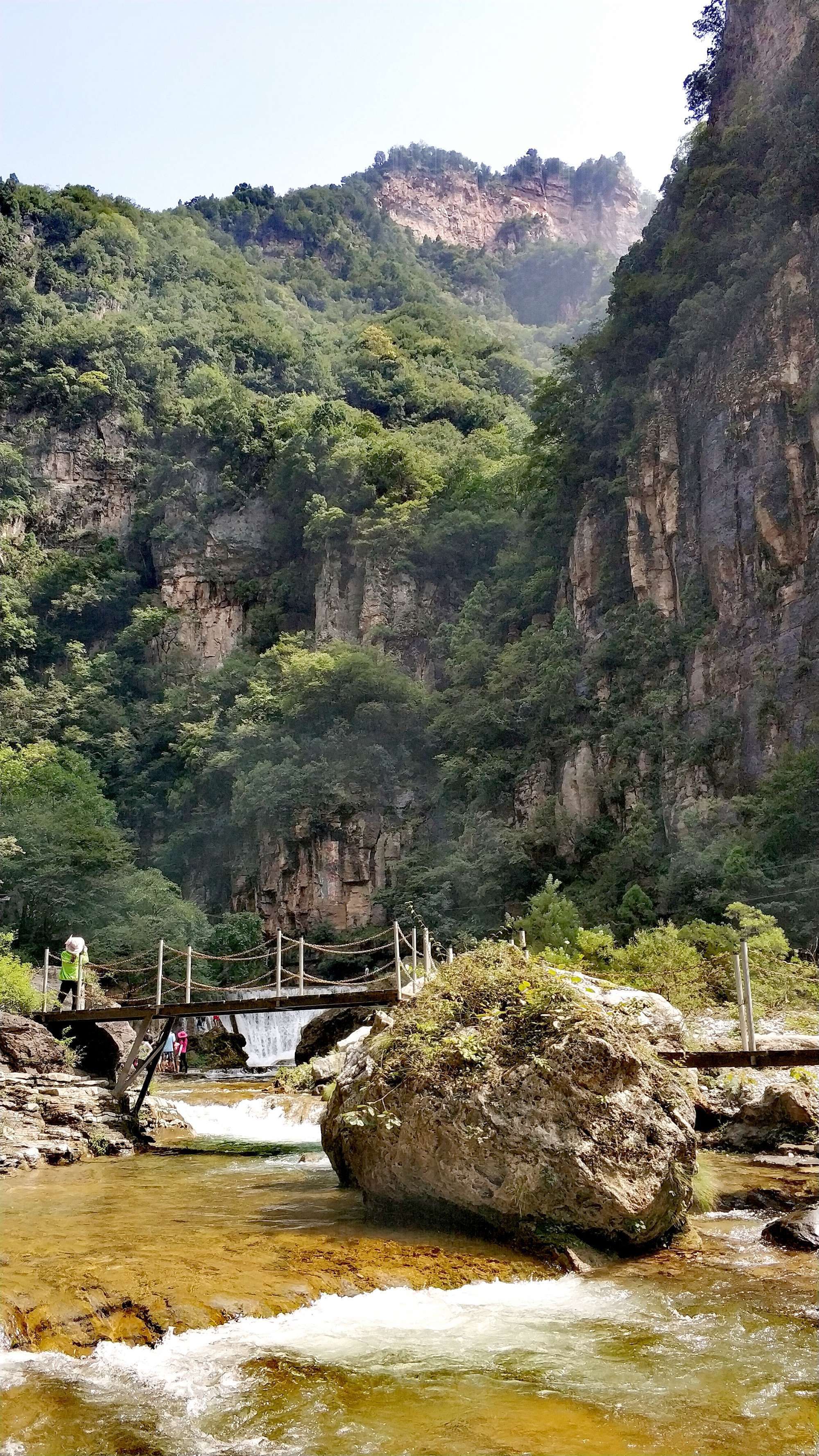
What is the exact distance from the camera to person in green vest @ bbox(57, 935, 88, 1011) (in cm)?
1590

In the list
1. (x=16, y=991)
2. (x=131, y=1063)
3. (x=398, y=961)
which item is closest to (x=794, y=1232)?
(x=398, y=961)

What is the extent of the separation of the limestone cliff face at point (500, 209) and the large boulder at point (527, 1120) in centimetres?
9366

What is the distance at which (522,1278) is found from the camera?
6785 millimetres

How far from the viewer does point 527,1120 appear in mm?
7520

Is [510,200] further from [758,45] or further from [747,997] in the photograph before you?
[747,997]

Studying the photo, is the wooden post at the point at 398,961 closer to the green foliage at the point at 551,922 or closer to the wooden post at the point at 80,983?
the wooden post at the point at 80,983

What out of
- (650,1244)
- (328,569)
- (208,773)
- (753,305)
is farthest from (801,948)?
(328,569)

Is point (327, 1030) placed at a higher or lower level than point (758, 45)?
lower

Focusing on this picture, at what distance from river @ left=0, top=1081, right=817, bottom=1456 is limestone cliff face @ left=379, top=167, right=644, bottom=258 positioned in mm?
95279

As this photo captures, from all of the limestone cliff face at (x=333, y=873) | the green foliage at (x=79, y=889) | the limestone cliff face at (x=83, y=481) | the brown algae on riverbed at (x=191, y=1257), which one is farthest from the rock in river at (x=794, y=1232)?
the limestone cliff face at (x=83, y=481)

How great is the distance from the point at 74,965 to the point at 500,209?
104336 millimetres

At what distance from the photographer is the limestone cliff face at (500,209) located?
3762 inches

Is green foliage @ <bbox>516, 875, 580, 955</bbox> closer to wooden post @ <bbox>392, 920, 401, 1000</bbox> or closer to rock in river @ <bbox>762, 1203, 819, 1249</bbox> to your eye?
wooden post @ <bbox>392, 920, 401, 1000</bbox>

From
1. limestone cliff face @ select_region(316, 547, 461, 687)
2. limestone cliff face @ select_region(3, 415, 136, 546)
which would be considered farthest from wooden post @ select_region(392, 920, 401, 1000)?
limestone cliff face @ select_region(3, 415, 136, 546)
